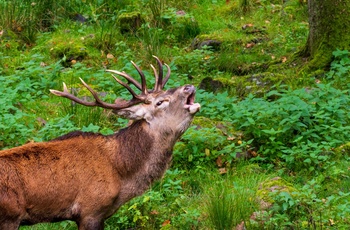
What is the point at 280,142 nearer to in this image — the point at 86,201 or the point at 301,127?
the point at 301,127

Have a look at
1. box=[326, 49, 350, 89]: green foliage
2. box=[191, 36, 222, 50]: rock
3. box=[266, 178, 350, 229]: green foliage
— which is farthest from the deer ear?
box=[191, 36, 222, 50]: rock

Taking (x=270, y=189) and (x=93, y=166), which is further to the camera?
(x=270, y=189)

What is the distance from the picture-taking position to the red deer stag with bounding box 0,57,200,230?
627cm

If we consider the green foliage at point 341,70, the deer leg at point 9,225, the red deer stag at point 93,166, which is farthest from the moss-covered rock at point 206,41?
the deer leg at point 9,225

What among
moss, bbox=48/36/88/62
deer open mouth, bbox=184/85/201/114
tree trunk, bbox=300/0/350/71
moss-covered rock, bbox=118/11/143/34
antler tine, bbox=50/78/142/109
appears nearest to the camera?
antler tine, bbox=50/78/142/109

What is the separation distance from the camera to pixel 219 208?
22.3 ft

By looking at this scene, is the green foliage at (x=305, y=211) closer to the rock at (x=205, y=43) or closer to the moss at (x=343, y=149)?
the moss at (x=343, y=149)

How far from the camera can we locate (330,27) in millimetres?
9992

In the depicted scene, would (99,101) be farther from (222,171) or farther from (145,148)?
(222,171)

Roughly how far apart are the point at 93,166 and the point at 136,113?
65 cm

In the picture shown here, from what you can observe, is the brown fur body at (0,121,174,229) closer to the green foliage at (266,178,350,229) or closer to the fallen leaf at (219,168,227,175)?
the green foliage at (266,178,350,229)

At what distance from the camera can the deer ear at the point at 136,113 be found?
272 inches

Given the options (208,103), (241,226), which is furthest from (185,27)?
(241,226)

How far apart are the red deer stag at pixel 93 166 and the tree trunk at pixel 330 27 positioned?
3486 mm
